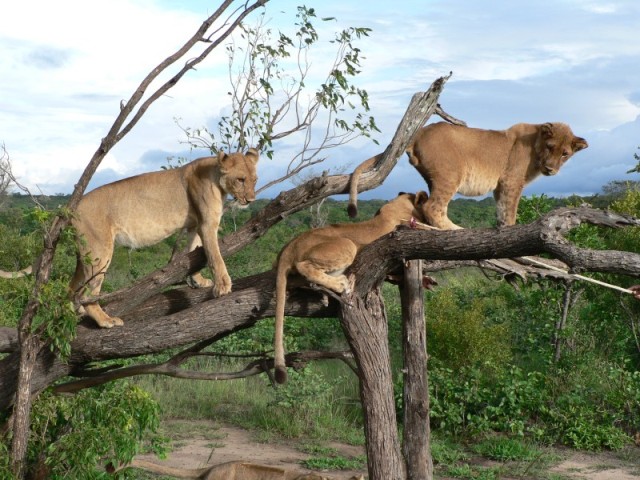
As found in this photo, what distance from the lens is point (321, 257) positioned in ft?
21.9

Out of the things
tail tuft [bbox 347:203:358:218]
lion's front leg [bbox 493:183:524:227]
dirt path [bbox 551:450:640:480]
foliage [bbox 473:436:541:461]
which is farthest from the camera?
foliage [bbox 473:436:541:461]

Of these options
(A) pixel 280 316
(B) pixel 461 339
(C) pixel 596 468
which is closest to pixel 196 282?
(A) pixel 280 316

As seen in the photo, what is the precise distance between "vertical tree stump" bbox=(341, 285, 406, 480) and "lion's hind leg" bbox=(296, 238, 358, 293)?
370 millimetres

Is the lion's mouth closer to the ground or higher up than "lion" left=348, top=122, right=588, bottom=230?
closer to the ground

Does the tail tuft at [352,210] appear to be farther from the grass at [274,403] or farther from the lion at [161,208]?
the grass at [274,403]

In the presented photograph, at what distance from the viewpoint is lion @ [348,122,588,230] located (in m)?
7.46

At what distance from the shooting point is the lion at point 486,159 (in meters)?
7.46

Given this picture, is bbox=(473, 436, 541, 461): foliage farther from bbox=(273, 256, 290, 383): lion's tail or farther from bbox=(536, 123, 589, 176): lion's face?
bbox=(273, 256, 290, 383): lion's tail

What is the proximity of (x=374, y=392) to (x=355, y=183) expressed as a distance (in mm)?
1713

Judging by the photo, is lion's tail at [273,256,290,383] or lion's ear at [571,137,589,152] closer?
lion's tail at [273,256,290,383]

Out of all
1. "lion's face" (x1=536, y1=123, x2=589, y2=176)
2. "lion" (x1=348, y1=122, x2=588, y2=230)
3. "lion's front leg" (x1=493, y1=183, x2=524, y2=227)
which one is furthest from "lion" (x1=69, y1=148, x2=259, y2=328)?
"lion's face" (x1=536, y1=123, x2=589, y2=176)

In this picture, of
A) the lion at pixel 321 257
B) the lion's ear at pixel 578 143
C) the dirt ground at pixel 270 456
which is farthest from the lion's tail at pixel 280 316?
the dirt ground at pixel 270 456

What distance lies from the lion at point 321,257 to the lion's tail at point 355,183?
205mm

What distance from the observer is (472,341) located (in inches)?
454
